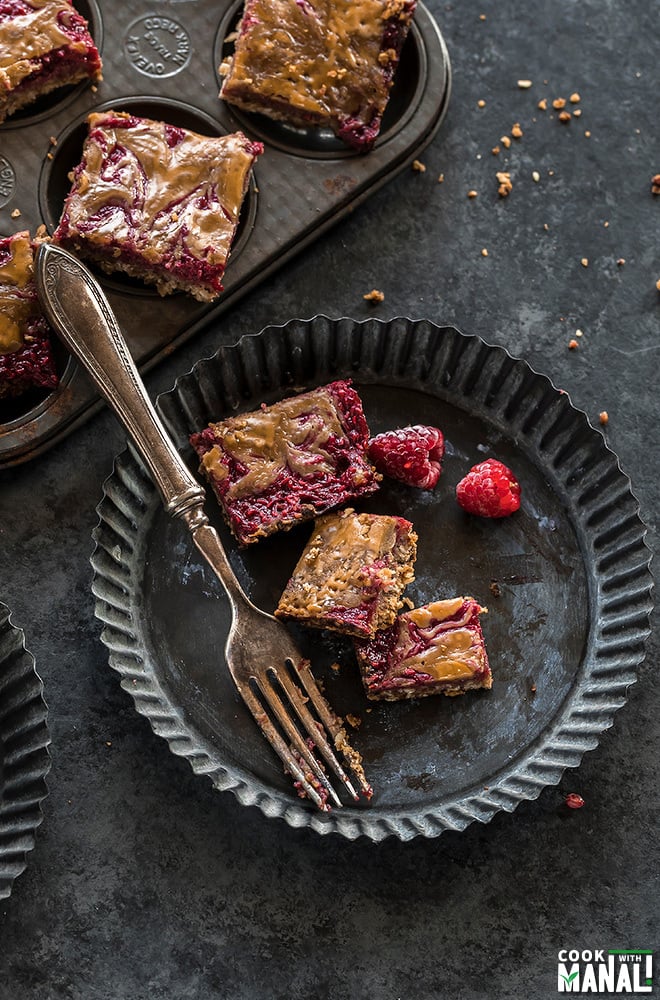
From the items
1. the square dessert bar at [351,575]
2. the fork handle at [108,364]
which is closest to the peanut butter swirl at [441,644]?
the square dessert bar at [351,575]

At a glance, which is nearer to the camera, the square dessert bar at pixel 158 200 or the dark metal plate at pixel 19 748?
the dark metal plate at pixel 19 748

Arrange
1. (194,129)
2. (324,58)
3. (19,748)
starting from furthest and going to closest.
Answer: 1. (194,129)
2. (324,58)
3. (19,748)

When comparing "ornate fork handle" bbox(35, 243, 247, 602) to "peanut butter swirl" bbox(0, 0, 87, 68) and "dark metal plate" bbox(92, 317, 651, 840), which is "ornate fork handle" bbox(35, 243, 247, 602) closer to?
"dark metal plate" bbox(92, 317, 651, 840)

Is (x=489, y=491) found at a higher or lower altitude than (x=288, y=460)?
lower

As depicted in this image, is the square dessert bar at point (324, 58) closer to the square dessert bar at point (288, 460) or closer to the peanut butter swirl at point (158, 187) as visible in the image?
the peanut butter swirl at point (158, 187)

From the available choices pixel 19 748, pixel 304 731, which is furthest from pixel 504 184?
pixel 19 748

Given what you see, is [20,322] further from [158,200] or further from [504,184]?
[504,184]
